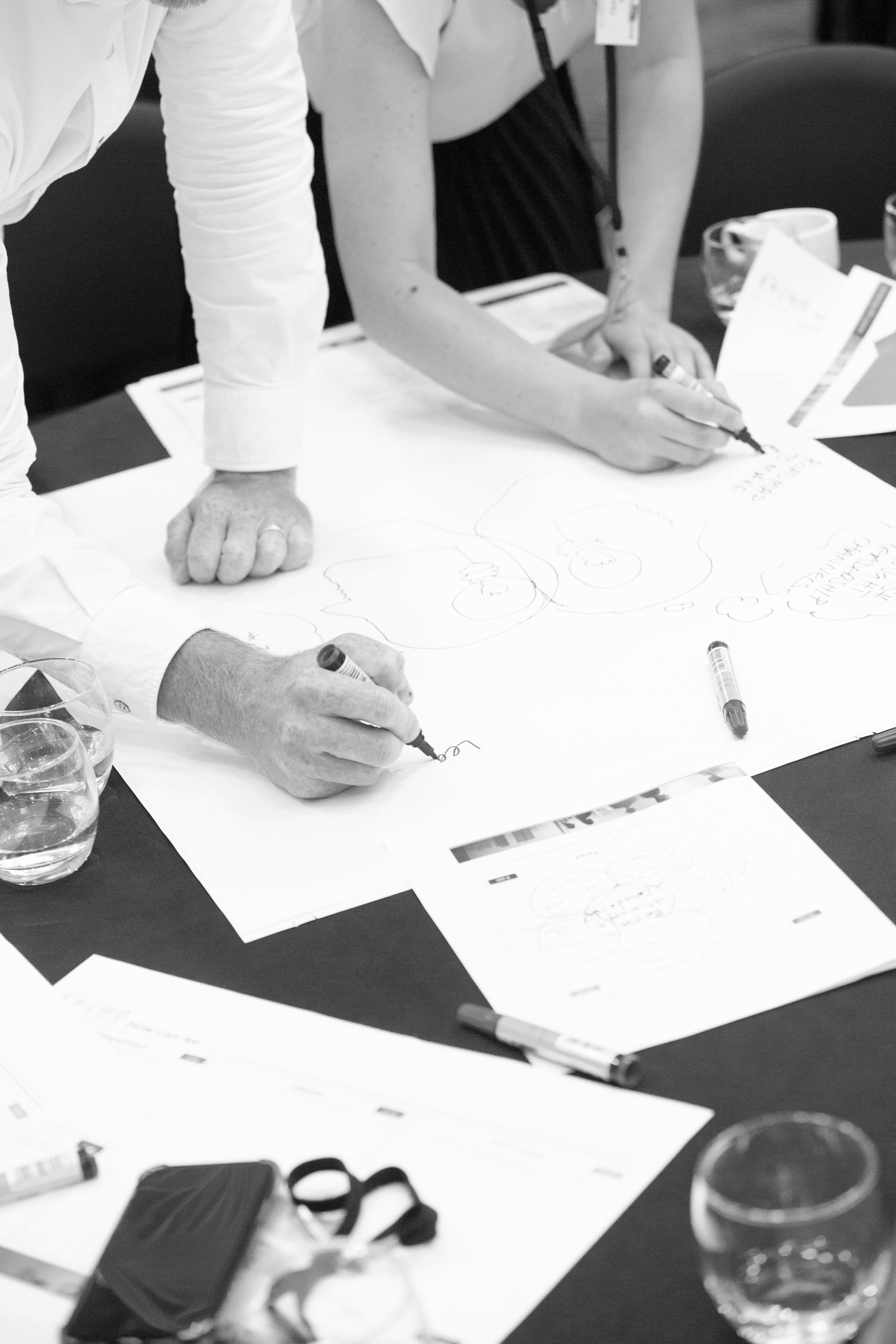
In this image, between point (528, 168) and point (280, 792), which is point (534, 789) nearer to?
point (280, 792)

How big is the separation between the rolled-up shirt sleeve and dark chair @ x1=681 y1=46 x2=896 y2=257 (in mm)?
977

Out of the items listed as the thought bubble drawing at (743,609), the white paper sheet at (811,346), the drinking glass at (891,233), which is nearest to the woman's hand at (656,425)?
the white paper sheet at (811,346)

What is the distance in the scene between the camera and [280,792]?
1.12 m

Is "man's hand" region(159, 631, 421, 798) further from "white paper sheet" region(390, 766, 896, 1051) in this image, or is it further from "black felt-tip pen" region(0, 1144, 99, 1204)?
"black felt-tip pen" region(0, 1144, 99, 1204)

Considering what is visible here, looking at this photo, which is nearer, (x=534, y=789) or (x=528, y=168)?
(x=534, y=789)

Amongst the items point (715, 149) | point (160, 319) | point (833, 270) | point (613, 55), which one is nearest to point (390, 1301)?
point (833, 270)

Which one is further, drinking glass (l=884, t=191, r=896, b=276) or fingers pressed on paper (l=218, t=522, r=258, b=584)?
drinking glass (l=884, t=191, r=896, b=276)

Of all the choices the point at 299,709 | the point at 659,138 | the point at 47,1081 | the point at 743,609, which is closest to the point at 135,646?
the point at 299,709

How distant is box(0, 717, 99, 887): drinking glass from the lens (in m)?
1.05

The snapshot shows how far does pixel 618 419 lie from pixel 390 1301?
1.05m

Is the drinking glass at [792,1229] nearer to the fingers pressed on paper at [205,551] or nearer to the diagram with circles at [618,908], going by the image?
the diagram with circles at [618,908]

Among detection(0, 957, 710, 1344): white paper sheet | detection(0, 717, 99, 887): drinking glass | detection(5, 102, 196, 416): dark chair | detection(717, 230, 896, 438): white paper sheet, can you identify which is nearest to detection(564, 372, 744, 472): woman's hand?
detection(717, 230, 896, 438): white paper sheet

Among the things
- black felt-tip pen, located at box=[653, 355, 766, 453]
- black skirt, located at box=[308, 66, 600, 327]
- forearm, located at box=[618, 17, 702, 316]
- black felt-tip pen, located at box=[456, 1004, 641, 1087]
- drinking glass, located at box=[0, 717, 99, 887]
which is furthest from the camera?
black skirt, located at box=[308, 66, 600, 327]

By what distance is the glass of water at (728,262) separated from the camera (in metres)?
1.85
